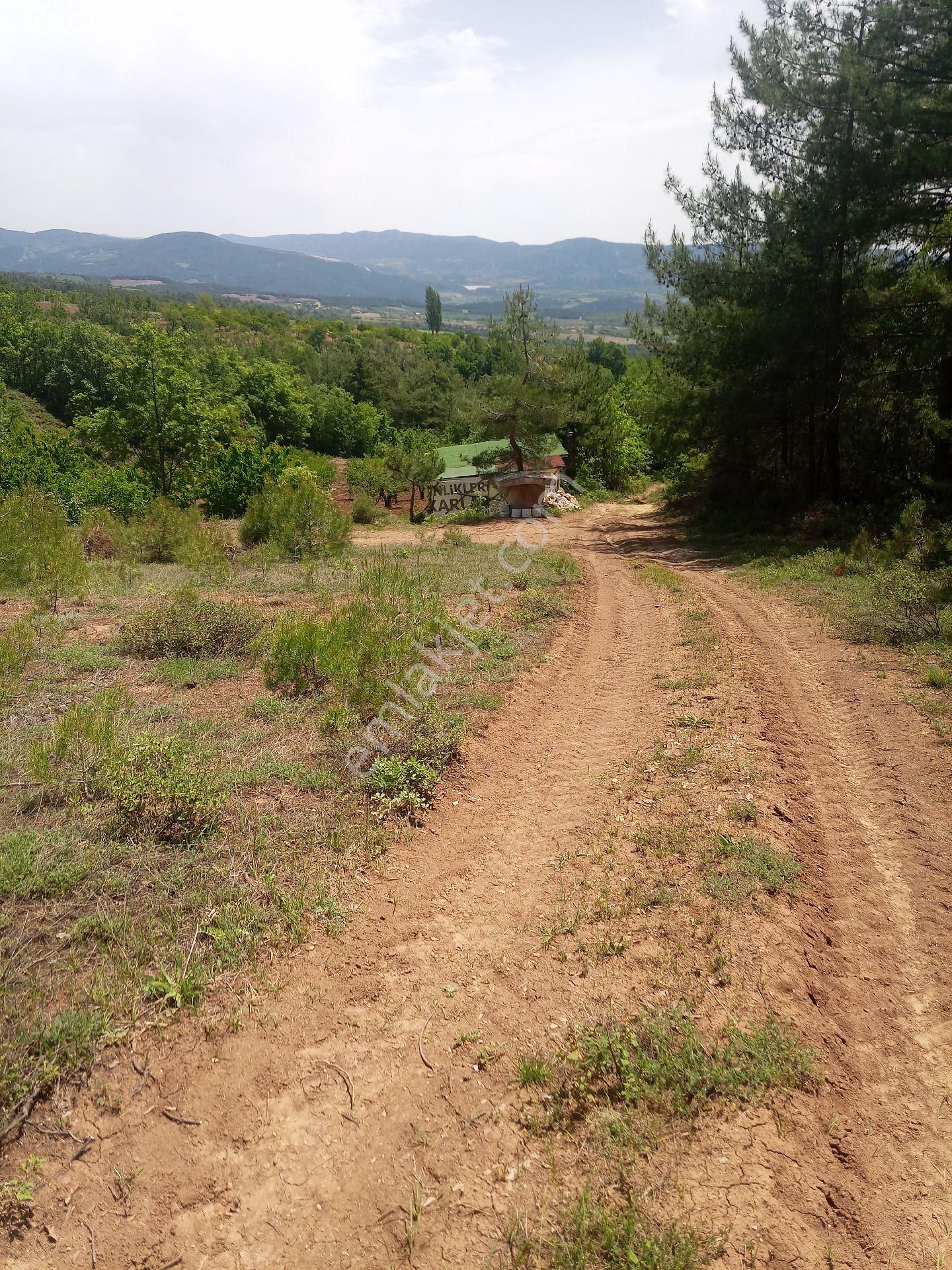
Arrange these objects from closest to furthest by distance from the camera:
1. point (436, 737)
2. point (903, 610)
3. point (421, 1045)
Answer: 1. point (421, 1045)
2. point (436, 737)
3. point (903, 610)

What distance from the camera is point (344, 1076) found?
294cm

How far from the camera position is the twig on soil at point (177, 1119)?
2713 mm

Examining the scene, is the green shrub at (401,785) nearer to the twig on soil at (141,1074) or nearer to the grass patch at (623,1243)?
the twig on soil at (141,1074)

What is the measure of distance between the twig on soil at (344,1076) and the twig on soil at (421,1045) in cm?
31

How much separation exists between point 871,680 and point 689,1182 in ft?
17.7

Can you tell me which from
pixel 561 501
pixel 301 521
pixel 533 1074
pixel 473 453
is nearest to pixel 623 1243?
pixel 533 1074

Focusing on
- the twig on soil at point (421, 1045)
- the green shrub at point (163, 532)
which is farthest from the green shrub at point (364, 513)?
the twig on soil at point (421, 1045)

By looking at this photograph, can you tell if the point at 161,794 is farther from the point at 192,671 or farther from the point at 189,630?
the point at 189,630

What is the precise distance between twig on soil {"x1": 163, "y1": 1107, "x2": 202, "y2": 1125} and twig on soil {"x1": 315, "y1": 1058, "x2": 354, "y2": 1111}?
1.64 ft

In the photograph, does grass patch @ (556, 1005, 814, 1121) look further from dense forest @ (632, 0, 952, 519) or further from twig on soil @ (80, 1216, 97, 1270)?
dense forest @ (632, 0, 952, 519)

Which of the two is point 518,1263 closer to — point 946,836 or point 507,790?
point 507,790

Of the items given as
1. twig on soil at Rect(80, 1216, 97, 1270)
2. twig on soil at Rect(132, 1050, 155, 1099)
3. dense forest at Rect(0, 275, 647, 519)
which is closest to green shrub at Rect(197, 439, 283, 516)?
dense forest at Rect(0, 275, 647, 519)

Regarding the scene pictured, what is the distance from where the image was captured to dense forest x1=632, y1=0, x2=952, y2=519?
12.4m

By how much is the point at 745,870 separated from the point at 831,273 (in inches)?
575
